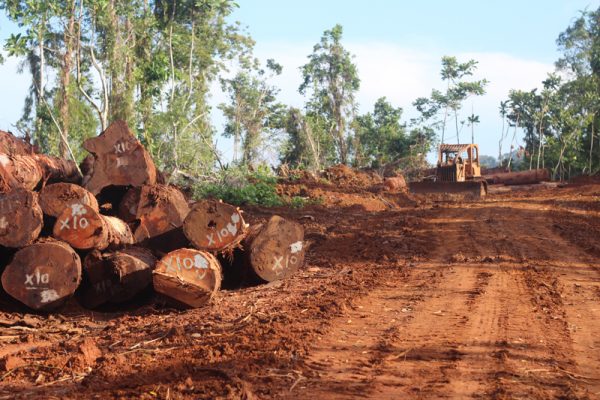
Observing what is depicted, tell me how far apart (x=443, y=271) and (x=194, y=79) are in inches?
1082

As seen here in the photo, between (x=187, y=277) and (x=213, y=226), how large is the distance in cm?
84

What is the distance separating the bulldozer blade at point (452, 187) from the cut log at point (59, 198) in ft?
65.4

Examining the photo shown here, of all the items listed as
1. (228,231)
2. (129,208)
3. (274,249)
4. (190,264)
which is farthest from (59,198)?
(274,249)

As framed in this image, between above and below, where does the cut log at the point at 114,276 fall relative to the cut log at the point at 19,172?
below

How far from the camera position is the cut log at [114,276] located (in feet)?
24.8

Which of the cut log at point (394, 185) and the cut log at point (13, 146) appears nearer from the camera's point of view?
the cut log at point (13, 146)

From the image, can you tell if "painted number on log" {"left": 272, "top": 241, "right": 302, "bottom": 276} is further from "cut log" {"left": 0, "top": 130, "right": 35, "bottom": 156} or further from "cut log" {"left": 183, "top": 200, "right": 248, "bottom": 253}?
"cut log" {"left": 0, "top": 130, "right": 35, "bottom": 156}

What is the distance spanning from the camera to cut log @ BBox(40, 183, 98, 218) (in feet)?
25.4

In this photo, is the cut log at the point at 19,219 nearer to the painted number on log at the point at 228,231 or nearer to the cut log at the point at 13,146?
the cut log at the point at 13,146

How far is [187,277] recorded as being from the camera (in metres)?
7.48

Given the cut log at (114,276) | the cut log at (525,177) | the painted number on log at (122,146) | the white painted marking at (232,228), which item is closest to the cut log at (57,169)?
the painted number on log at (122,146)

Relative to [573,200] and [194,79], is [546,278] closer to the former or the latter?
[573,200]

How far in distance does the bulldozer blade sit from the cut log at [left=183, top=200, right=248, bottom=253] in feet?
62.1

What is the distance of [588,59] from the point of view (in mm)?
52406
